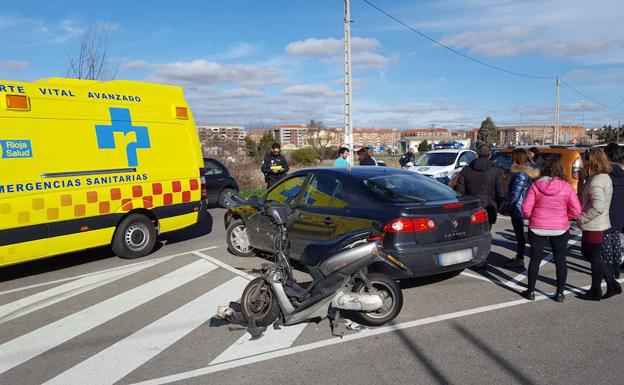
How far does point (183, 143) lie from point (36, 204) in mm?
2612

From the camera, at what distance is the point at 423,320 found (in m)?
4.68

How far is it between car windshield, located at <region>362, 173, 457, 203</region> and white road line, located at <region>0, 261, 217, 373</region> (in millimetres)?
2817

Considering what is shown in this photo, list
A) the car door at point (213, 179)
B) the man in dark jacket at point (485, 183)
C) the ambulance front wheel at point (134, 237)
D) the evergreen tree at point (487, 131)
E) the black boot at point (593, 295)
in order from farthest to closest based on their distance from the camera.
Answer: the evergreen tree at point (487, 131) → the car door at point (213, 179) → the ambulance front wheel at point (134, 237) → the man in dark jacket at point (485, 183) → the black boot at point (593, 295)

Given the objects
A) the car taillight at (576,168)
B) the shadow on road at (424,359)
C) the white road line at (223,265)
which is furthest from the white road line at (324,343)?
the car taillight at (576,168)

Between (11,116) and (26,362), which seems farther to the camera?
(11,116)

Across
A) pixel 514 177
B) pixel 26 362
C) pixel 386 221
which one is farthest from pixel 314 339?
pixel 514 177

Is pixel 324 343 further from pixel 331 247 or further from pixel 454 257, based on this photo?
pixel 454 257

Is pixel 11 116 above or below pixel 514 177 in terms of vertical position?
above

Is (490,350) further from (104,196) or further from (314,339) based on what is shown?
(104,196)

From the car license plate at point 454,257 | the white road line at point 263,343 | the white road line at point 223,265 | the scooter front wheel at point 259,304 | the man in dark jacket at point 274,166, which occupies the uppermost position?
the man in dark jacket at point 274,166

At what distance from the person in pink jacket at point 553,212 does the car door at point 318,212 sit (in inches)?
79.6

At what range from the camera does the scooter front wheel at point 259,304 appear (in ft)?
14.9

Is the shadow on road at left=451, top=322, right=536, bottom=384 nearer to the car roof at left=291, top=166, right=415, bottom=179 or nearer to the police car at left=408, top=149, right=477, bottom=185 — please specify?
the car roof at left=291, top=166, right=415, bottom=179

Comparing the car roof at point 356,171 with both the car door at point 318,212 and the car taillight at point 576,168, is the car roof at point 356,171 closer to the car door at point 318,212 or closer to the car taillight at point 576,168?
the car door at point 318,212
